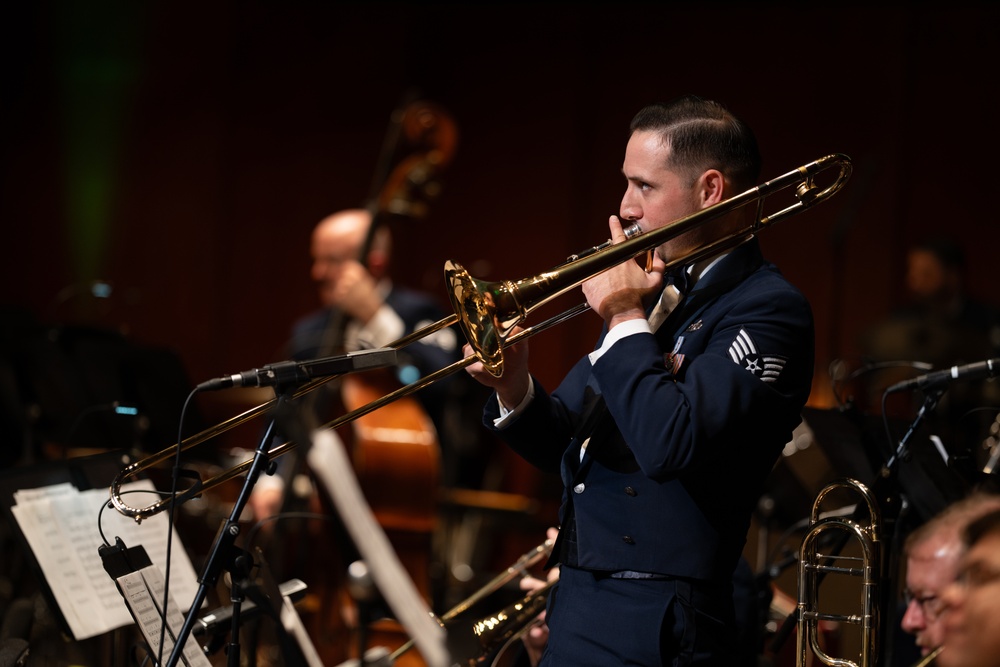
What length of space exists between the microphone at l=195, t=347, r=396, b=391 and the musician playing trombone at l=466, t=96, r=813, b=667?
0.36m

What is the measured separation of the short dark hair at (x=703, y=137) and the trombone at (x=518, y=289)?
0.10m

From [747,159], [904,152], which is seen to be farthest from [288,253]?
[747,159]

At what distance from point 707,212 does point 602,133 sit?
5046 millimetres

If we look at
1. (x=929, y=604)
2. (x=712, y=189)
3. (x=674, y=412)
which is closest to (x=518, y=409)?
(x=674, y=412)

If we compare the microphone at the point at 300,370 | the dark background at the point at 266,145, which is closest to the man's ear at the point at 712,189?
the microphone at the point at 300,370

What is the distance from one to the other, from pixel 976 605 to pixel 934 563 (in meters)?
0.35

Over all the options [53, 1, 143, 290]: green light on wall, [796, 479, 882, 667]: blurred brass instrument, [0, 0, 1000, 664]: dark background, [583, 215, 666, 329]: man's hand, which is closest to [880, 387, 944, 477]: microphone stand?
[796, 479, 882, 667]: blurred brass instrument

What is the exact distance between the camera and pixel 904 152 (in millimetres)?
6715

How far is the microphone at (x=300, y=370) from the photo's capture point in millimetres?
2076

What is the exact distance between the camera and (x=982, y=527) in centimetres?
171

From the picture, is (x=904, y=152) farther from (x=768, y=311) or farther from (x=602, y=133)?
(x=768, y=311)

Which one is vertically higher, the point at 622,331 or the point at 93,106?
the point at 93,106

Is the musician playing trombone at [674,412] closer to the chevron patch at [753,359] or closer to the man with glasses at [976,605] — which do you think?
the chevron patch at [753,359]

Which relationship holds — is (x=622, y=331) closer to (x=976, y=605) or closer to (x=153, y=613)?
(x=976, y=605)
